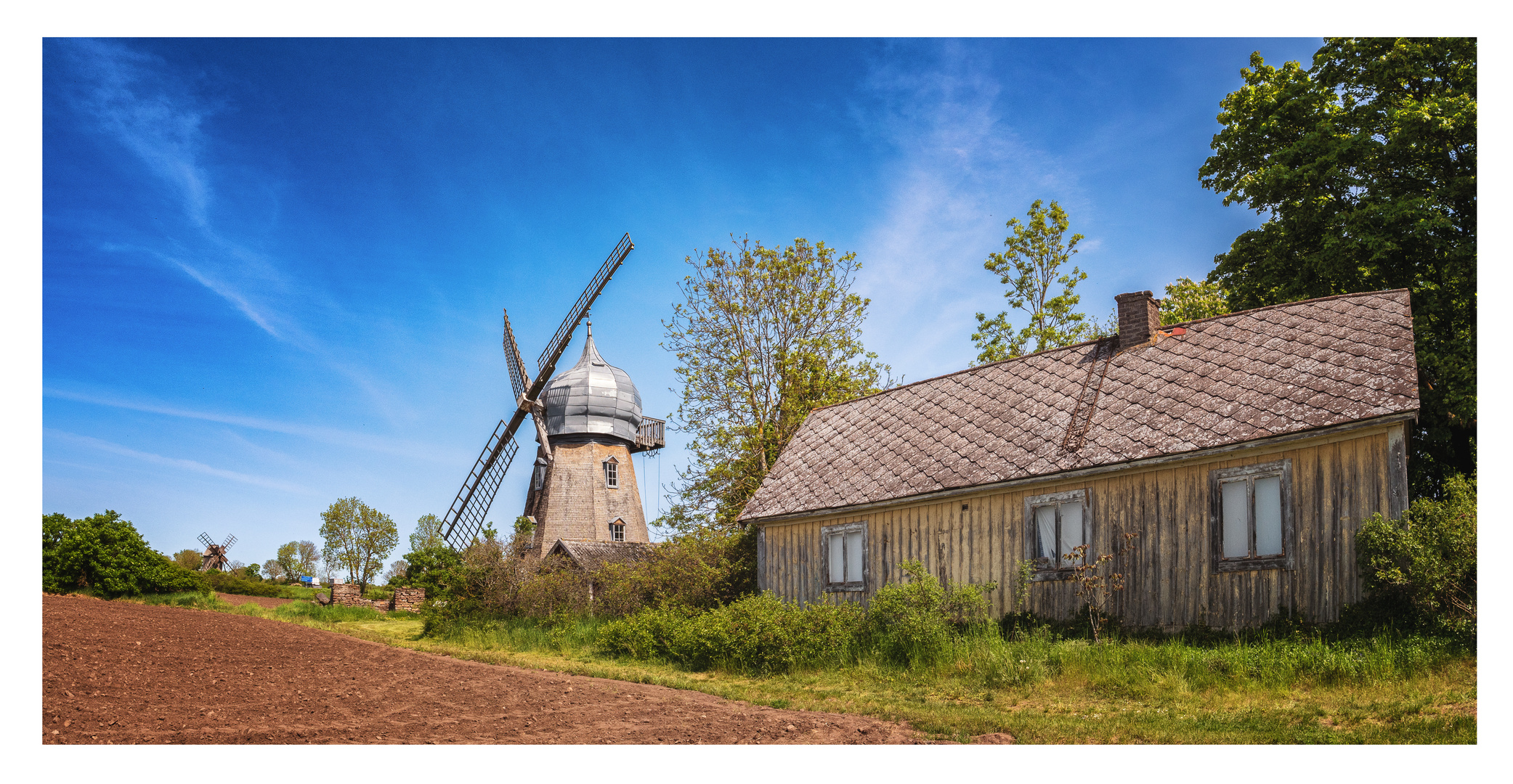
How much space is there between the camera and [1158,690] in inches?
412

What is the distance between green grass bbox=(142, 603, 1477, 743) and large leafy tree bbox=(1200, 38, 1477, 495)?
7.41m

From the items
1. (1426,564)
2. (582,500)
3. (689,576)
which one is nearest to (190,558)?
(582,500)

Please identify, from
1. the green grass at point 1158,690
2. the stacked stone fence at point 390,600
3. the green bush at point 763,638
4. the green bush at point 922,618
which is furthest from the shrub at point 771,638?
the stacked stone fence at point 390,600

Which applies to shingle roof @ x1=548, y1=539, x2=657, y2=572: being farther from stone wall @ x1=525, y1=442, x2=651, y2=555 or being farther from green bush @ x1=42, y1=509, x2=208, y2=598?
green bush @ x1=42, y1=509, x2=208, y2=598

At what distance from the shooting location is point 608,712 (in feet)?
32.1

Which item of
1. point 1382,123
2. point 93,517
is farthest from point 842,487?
point 93,517

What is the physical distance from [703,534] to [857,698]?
11.7m

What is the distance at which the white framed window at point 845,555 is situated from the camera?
17391 millimetres

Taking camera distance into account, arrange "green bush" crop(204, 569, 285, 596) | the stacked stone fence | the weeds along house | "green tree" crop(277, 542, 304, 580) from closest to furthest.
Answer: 1. the weeds along house
2. the stacked stone fence
3. "green bush" crop(204, 569, 285, 596)
4. "green tree" crop(277, 542, 304, 580)

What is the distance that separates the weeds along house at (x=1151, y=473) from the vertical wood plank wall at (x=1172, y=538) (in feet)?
0.08

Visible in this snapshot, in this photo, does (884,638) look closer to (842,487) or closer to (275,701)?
(842,487)

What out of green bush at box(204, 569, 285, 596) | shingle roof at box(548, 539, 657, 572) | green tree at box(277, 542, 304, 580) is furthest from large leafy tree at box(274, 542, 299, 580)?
shingle roof at box(548, 539, 657, 572)

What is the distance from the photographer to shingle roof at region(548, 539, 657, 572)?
109 ft
